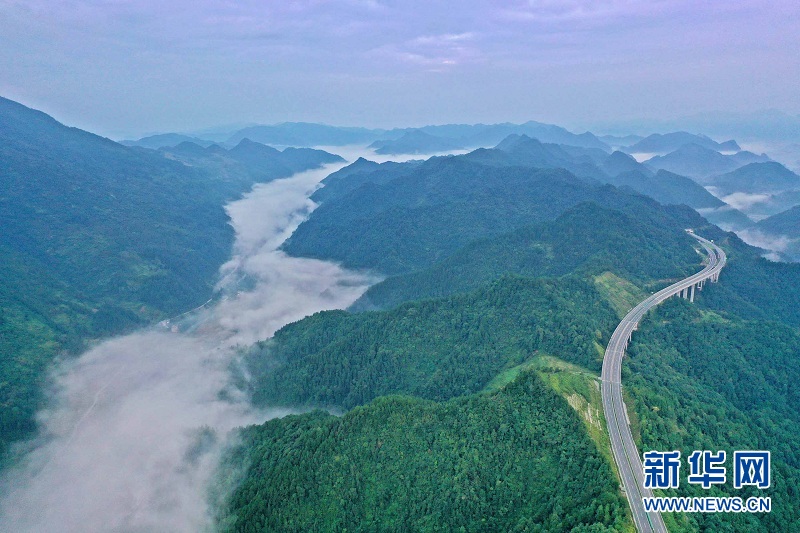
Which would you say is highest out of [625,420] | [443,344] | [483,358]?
[625,420]

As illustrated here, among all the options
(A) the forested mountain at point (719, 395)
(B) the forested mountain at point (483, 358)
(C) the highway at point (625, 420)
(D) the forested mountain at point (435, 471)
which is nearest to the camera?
(C) the highway at point (625, 420)

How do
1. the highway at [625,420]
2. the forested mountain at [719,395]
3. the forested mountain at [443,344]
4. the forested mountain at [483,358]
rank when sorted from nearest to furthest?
1. the highway at [625,420]
2. the forested mountain at [719,395]
3. the forested mountain at [483,358]
4. the forested mountain at [443,344]

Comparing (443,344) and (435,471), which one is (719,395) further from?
(435,471)

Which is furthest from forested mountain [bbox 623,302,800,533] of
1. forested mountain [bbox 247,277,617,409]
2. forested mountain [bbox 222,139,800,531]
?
forested mountain [bbox 247,277,617,409]

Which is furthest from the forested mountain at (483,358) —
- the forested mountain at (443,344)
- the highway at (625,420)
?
the highway at (625,420)

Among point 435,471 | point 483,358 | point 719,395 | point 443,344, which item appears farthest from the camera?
point 443,344

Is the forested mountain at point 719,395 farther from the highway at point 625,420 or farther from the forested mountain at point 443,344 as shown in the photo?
the forested mountain at point 443,344

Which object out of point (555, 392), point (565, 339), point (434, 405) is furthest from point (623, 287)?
point (434, 405)

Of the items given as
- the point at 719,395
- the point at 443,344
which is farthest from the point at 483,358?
the point at 719,395
